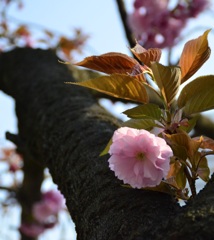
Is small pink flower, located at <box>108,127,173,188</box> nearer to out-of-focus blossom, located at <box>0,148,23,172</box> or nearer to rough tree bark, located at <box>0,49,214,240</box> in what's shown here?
rough tree bark, located at <box>0,49,214,240</box>

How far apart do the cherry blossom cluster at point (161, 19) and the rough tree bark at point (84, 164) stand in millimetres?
612

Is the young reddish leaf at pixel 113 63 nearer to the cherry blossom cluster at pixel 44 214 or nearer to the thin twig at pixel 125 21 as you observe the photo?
the thin twig at pixel 125 21

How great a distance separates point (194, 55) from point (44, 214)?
85.6 inches

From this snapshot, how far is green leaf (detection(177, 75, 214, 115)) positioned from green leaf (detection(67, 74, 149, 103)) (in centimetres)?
7

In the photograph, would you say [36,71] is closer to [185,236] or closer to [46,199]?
[185,236]

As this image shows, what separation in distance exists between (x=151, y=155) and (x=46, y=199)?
2.32 metres

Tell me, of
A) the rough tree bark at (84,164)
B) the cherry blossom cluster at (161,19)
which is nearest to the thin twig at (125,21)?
the cherry blossom cluster at (161,19)

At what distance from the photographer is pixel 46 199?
112 inches

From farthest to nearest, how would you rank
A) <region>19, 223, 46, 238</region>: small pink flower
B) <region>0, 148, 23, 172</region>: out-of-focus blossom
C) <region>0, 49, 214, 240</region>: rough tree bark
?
<region>0, 148, 23, 172</region>: out-of-focus blossom, <region>19, 223, 46, 238</region>: small pink flower, <region>0, 49, 214, 240</region>: rough tree bark

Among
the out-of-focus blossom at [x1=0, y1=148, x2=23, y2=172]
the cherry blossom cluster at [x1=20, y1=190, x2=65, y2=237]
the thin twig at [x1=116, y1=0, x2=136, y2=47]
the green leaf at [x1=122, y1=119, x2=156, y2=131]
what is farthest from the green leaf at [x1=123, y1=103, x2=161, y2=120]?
the out-of-focus blossom at [x1=0, y1=148, x2=23, y2=172]

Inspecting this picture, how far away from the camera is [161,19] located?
213 centimetres

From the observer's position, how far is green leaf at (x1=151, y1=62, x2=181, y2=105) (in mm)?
664

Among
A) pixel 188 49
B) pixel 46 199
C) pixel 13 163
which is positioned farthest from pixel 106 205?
pixel 13 163

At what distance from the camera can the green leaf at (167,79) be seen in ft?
2.18
